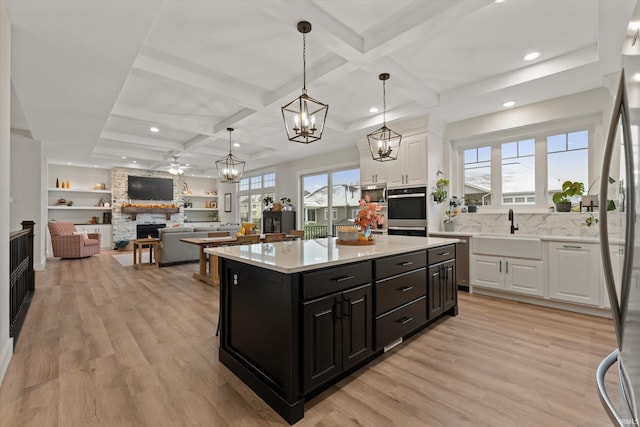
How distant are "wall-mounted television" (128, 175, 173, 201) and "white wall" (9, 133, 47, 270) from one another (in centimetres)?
421

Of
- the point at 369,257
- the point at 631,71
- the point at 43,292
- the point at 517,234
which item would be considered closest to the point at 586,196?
the point at 517,234

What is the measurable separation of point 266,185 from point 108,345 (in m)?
7.36

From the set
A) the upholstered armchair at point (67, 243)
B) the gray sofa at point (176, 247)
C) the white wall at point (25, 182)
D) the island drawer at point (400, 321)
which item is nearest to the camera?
the island drawer at point (400, 321)

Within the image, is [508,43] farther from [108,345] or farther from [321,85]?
[108,345]

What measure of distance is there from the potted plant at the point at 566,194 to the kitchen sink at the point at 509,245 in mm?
511

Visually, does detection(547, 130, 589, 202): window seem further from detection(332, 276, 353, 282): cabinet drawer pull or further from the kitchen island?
detection(332, 276, 353, 282): cabinet drawer pull

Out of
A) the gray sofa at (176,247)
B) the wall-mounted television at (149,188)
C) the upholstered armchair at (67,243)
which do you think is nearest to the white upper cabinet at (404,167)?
the gray sofa at (176,247)

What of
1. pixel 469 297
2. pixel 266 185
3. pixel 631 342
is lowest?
pixel 469 297

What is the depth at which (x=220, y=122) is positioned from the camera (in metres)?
5.35

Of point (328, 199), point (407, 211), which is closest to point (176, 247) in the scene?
point (328, 199)

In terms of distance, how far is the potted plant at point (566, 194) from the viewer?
377 centimetres

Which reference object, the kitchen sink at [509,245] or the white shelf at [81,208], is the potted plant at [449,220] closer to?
the kitchen sink at [509,245]

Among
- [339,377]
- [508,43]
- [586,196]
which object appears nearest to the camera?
[339,377]

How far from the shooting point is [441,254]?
307 cm
